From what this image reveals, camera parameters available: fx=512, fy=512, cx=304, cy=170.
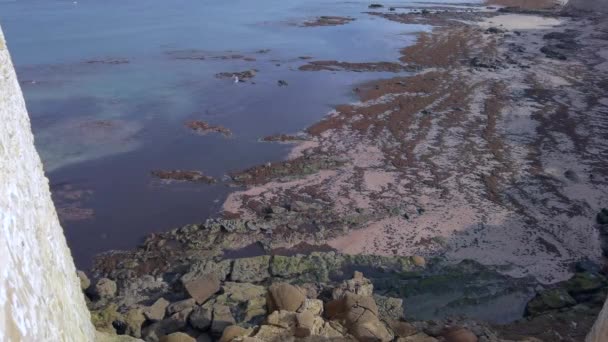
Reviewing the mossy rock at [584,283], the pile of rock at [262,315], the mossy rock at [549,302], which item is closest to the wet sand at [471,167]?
the mossy rock at [584,283]

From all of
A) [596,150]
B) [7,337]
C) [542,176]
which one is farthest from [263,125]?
[7,337]

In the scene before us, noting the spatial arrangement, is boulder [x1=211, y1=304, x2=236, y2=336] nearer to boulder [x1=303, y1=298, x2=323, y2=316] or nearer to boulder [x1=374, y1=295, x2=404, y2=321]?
boulder [x1=303, y1=298, x2=323, y2=316]

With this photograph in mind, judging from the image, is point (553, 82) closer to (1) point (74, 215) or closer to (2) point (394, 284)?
(2) point (394, 284)

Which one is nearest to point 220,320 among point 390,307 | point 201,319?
point 201,319

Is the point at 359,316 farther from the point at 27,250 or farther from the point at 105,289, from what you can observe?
the point at 105,289

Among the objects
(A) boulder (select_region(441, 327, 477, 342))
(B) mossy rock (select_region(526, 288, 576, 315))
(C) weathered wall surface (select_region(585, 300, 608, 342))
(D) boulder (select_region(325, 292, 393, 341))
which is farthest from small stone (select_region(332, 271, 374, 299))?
(C) weathered wall surface (select_region(585, 300, 608, 342))

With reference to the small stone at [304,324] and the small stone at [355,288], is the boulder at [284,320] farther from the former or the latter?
the small stone at [355,288]
